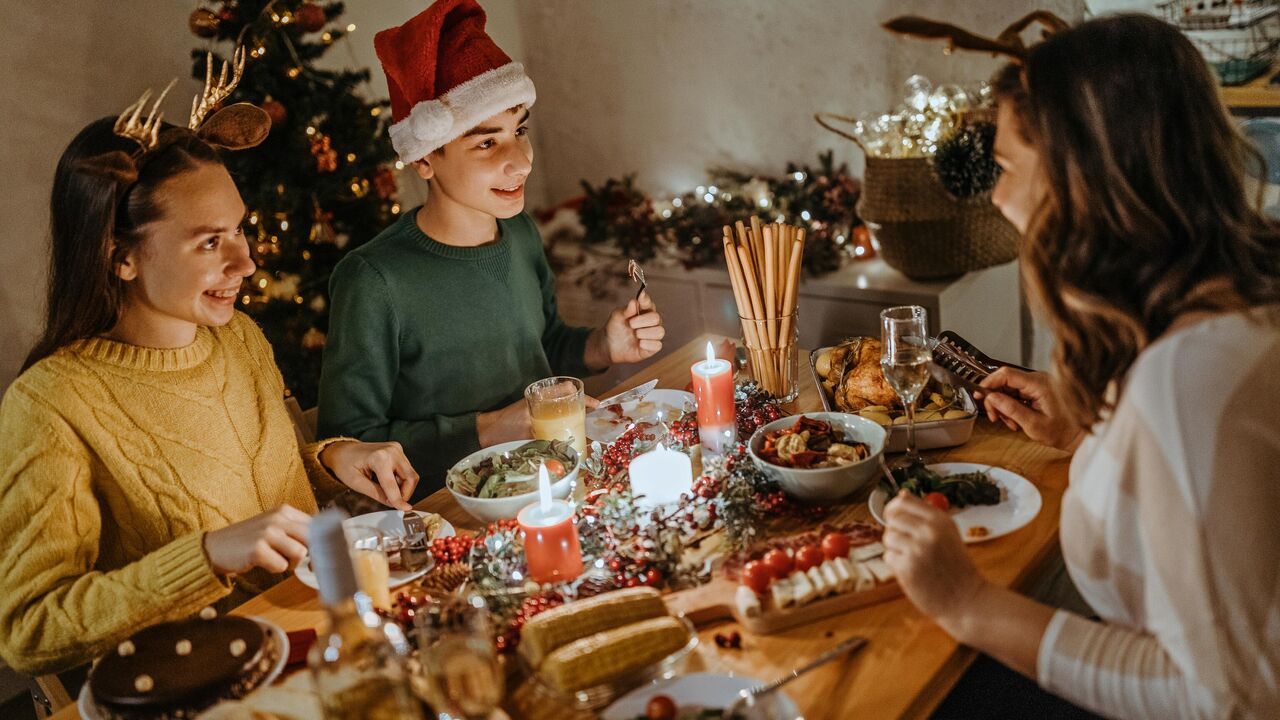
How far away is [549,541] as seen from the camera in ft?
4.35

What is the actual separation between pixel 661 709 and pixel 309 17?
2777 millimetres

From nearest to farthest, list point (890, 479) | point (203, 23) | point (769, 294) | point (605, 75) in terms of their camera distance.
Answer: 1. point (890, 479)
2. point (769, 294)
3. point (203, 23)
4. point (605, 75)

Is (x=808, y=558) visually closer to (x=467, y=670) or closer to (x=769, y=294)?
(x=467, y=670)

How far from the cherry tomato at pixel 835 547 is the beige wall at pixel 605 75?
250cm

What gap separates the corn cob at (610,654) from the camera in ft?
3.57

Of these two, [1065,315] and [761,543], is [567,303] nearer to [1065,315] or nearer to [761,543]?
[761,543]

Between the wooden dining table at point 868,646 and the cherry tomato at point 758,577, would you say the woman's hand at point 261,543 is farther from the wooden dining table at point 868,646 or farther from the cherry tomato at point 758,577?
the cherry tomato at point 758,577

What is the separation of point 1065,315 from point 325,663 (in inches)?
37.2

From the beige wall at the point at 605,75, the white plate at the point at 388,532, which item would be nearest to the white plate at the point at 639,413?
the white plate at the point at 388,532

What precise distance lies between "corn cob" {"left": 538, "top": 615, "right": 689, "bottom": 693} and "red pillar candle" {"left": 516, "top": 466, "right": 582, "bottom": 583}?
197 millimetres

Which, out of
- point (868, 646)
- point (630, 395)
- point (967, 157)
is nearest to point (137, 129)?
point (630, 395)

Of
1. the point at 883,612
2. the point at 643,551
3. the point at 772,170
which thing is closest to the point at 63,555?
the point at 643,551

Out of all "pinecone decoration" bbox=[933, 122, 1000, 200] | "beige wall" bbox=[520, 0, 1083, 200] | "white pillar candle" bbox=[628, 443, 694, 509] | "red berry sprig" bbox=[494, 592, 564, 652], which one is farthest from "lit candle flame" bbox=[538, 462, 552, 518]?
"beige wall" bbox=[520, 0, 1083, 200]

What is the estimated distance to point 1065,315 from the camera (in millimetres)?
1172
